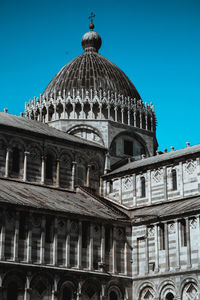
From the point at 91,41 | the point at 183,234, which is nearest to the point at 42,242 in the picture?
the point at 183,234

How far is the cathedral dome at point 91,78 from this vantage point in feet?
168

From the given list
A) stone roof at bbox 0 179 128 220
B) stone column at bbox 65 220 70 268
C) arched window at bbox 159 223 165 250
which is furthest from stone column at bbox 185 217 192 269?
stone column at bbox 65 220 70 268

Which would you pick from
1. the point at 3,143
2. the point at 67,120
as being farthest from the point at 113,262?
the point at 67,120

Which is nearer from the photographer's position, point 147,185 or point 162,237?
point 162,237

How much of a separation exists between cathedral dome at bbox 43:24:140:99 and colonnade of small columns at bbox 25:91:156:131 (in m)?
0.96

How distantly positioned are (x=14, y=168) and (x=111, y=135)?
1058 centimetres

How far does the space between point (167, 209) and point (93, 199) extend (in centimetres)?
598

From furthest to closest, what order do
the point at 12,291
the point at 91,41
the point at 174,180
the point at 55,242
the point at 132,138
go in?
the point at 91,41
the point at 132,138
the point at 174,180
the point at 55,242
the point at 12,291

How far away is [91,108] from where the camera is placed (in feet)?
163

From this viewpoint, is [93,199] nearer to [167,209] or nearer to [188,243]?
[167,209]

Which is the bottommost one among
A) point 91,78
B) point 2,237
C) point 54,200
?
point 2,237

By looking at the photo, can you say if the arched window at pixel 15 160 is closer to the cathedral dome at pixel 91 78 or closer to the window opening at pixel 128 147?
the cathedral dome at pixel 91 78

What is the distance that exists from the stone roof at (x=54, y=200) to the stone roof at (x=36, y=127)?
4.25 meters

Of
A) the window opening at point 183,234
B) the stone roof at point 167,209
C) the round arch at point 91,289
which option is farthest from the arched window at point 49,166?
the window opening at point 183,234
